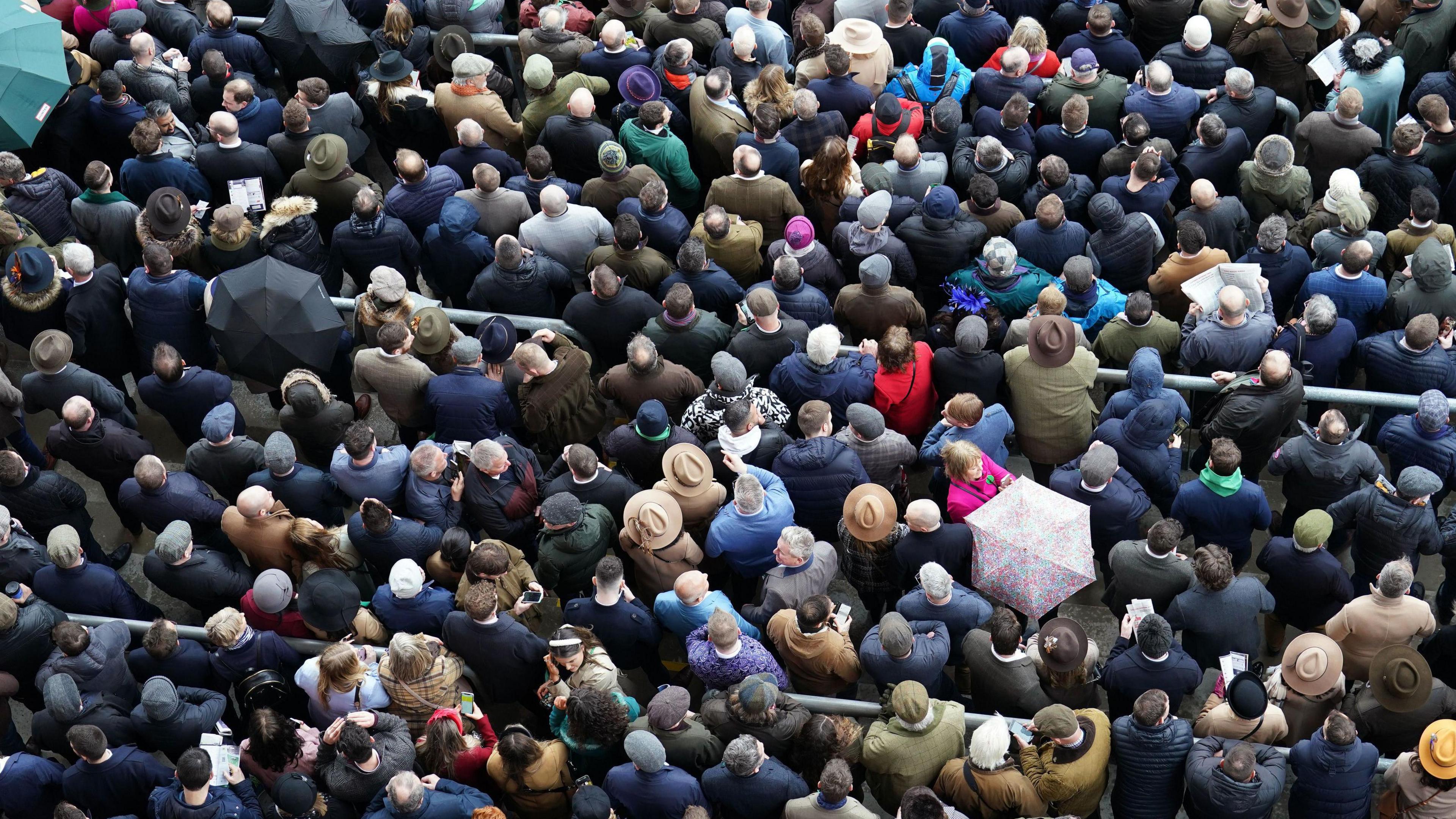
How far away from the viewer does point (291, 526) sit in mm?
11117

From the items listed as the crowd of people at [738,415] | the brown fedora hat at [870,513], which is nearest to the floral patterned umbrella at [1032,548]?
the crowd of people at [738,415]

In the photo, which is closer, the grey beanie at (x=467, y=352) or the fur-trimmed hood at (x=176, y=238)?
the grey beanie at (x=467, y=352)

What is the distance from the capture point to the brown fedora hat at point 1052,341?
11305mm

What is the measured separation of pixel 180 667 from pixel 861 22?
8028 mm

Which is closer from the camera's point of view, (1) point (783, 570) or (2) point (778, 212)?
(1) point (783, 570)

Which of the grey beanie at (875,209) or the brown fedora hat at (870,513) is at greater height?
the grey beanie at (875,209)

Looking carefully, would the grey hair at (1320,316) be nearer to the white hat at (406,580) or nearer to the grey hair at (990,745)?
the grey hair at (990,745)

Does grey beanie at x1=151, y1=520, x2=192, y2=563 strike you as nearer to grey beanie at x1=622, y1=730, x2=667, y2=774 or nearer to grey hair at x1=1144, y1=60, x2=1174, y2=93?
grey beanie at x1=622, y1=730, x2=667, y2=774

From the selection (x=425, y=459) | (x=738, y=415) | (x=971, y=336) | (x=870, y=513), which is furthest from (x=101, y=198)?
(x=971, y=336)

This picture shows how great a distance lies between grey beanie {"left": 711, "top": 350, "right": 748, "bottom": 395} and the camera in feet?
37.1

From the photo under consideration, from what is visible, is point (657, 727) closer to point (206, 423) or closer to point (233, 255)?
point (206, 423)

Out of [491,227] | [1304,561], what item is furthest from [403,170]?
[1304,561]

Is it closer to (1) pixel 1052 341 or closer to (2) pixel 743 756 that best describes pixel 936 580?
(2) pixel 743 756

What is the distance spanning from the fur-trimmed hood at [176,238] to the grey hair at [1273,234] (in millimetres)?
8580
